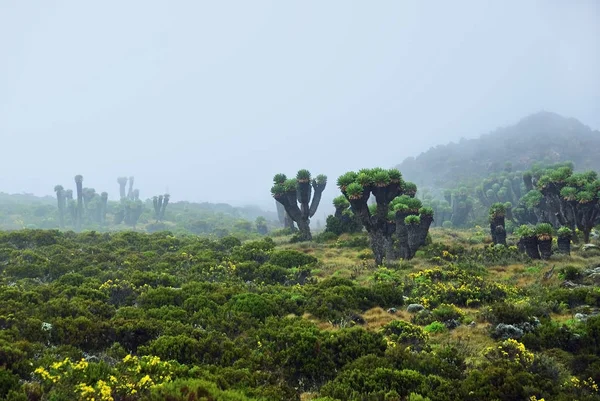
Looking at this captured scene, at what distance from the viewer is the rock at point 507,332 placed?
472 inches

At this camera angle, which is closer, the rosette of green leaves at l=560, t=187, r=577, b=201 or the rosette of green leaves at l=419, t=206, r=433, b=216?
the rosette of green leaves at l=419, t=206, r=433, b=216

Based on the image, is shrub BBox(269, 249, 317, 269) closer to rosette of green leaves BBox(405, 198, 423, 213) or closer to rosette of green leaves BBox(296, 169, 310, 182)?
rosette of green leaves BBox(405, 198, 423, 213)

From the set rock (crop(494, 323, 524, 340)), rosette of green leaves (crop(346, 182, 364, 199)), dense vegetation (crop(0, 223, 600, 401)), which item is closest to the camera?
dense vegetation (crop(0, 223, 600, 401))

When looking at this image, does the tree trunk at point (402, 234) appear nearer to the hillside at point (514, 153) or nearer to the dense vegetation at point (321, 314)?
the dense vegetation at point (321, 314)

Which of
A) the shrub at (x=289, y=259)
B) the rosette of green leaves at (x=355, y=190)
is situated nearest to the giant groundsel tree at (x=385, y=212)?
the rosette of green leaves at (x=355, y=190)

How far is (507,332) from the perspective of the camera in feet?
39.9

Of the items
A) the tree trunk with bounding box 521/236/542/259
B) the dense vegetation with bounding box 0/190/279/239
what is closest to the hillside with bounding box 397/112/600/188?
the dense vegetation with bounding box 0/190/279/239

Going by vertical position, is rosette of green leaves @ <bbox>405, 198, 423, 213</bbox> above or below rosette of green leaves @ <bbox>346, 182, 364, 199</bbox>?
below

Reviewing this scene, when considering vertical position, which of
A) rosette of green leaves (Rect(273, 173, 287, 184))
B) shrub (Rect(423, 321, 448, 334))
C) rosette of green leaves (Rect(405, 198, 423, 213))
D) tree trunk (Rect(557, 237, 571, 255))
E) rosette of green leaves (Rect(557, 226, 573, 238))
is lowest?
shrub (Rect(423, 321, 448, 334))

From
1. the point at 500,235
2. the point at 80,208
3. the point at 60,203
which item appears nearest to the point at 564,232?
the point at 500,235

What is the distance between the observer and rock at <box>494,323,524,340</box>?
12.0m

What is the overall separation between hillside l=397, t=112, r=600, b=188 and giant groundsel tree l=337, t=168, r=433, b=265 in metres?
58.0

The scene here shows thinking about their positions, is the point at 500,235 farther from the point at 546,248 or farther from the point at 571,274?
the point at 571,274

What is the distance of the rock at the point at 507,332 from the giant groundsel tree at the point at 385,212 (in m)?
12.4
